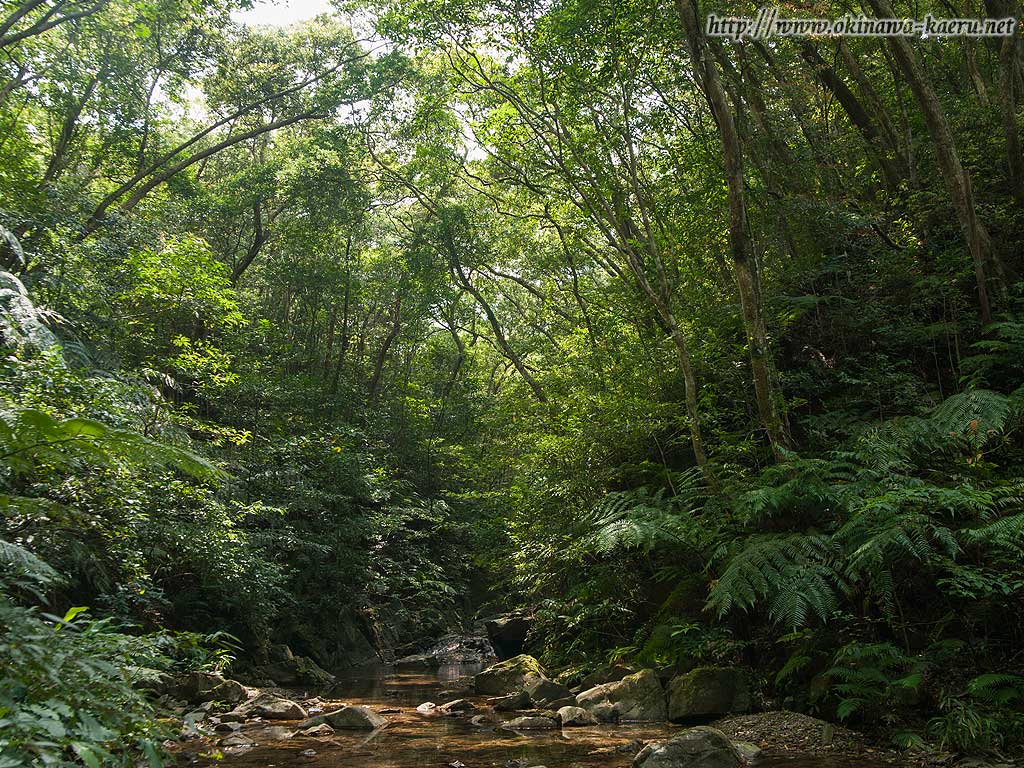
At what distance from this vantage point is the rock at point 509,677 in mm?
9383

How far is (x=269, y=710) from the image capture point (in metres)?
8.12

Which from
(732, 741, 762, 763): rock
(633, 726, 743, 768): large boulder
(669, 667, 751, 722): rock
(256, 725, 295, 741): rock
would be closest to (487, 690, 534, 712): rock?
(669, 667, 751, 722): rock

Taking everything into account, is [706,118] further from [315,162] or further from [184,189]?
[184,189]

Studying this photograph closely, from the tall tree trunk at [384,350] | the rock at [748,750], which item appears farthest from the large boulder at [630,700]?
the tall tree trunk at [384,350]

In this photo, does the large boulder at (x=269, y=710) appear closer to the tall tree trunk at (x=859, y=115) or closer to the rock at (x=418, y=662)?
the rock at (x=418, y=662)

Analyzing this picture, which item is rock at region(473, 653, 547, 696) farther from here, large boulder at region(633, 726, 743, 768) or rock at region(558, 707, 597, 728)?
large boulder at region(633, 726, 743, 768)

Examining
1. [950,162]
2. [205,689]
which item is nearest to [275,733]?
[205,689]

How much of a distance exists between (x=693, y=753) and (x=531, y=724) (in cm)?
274

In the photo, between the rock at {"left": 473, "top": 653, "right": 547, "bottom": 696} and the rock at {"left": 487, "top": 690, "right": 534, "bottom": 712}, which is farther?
the rock at {"left": 473, "top": 653, "right": 547, "bottom": 696}

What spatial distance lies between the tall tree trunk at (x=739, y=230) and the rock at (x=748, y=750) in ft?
9.66

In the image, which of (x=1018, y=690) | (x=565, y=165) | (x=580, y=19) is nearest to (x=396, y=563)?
(x=565, y=165)

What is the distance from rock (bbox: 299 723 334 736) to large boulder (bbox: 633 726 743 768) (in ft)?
12.0

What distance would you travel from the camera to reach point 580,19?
9125 millimetres

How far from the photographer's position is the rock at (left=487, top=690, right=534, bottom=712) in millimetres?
8430
